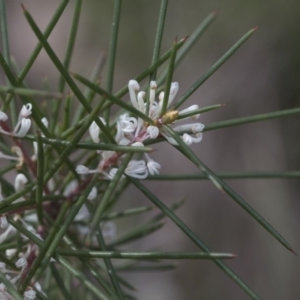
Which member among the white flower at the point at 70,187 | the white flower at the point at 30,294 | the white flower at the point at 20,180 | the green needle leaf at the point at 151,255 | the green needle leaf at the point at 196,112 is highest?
the green needle leaf at the point at 196,112

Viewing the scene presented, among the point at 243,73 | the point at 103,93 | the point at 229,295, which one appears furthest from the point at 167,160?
the point at 103,93

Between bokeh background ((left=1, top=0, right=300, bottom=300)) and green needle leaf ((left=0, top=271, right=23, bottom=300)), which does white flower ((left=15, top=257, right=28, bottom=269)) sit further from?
bokeh background ((left=1, top=0, right=300, bottom=300))

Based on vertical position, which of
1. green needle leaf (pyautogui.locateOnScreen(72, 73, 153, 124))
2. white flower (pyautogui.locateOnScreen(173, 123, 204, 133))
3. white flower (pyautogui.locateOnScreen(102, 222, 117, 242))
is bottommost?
white flower (pyautogui.locateOnScreen(102, 222, 117, 242))

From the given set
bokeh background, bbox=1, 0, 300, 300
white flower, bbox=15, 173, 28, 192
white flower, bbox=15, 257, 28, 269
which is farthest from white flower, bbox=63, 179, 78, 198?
bokeh background, bbox=1, 0, 300, 300

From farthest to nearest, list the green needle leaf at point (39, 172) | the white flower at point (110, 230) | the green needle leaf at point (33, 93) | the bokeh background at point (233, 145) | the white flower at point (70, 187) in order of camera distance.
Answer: the bokeh background at point (233, 145) < the white flower at point (110, 230) < the white flower at point (70, 187) < the green needle leaf at point (39, 172) < the green needle leaf at point (33, 93)

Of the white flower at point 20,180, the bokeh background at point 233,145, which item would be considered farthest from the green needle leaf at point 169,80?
the bokeh background at point 233,145

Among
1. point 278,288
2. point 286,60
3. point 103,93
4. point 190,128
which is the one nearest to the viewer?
point 103,93

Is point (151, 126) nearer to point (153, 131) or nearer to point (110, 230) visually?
point (153, 131)

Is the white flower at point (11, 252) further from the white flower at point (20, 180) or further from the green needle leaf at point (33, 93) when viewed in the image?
the green needle leaf at point (33, 93)

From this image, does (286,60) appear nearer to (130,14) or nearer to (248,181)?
(248,181)
